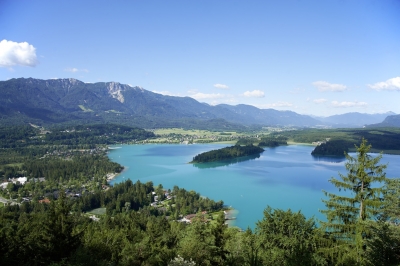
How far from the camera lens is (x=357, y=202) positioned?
7133mm

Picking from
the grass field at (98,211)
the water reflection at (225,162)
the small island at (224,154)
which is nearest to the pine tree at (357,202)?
the grass field at (98,211)

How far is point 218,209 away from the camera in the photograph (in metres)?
28.5

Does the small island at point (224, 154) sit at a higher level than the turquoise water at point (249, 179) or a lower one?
higher

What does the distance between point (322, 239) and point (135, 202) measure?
25.1 metres

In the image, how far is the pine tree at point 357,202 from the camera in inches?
270

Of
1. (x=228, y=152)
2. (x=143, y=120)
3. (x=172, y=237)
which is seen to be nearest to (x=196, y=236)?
(x=172, y=237)

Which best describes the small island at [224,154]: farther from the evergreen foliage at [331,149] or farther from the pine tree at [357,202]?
the pine tree at [357,202]

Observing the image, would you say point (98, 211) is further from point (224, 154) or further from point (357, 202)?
point (224, 154)

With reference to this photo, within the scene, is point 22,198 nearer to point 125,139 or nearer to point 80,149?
point 80,149

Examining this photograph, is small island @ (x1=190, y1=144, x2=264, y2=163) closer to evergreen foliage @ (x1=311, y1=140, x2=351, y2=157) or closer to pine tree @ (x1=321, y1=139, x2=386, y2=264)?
evergreen foliage @ (x1=311, y1=140, x2=351, y2=157)

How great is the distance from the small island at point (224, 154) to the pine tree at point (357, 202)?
52536mm

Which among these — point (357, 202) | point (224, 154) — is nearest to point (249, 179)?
point (224, 154)

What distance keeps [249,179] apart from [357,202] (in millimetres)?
37019

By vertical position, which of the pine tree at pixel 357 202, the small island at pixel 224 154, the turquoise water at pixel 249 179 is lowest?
the turquoise water at pixel 249 179
